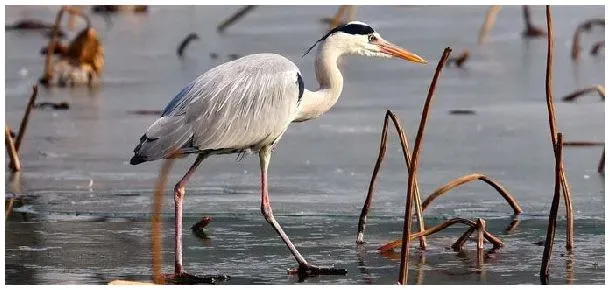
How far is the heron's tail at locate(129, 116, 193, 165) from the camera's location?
296 inches

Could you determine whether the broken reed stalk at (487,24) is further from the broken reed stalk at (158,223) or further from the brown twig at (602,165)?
the broken reed stalk at (158,223)

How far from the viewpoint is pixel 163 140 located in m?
7.52

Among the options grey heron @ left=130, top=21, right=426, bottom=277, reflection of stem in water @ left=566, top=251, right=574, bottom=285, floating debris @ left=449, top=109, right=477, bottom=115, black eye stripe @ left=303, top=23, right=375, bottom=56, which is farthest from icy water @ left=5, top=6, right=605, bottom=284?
black eye stripe @ left=303, top=23, right=375, bottom=56

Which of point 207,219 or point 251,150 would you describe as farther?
point 207,219

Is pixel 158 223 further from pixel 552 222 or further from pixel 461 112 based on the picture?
pixel 461 112

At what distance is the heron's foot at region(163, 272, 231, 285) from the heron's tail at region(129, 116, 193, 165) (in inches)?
24.4

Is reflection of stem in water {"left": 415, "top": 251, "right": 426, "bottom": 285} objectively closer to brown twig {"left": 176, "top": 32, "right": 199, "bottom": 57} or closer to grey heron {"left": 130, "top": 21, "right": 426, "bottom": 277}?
grey heron {"left": 130, "top": 21, "right": 426, "bottom": 277}

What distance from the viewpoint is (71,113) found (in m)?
13.5

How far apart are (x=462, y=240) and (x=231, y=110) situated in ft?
4.62

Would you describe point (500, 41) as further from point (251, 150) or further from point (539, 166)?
point (251, 150)

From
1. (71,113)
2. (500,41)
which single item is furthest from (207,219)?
(500,41)

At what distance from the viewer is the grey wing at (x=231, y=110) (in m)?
7.55

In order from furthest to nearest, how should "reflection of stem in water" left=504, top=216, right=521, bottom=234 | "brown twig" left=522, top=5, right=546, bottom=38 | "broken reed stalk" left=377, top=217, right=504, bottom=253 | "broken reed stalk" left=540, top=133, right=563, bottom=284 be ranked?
"brown twig" left=522, top=5, right=546, bottom=38 → "reflection of stem in water" left=504, top=216, right=521, bottom=234 → "broken reed stalk" left=377, top=217, right=504, bottom=253 → "broken reed stalk" left=540, top=133, right=563, bottom=284
